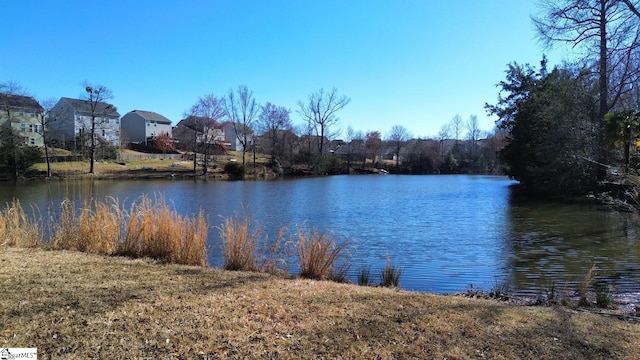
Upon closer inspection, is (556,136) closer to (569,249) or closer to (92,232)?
(569,249)

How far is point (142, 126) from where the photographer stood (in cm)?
6925

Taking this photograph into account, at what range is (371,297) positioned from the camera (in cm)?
482

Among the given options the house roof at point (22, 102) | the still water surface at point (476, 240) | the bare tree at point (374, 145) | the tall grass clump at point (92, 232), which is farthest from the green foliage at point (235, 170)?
the tall grass clump at point (92, 232)

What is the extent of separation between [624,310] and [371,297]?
3.79 meters

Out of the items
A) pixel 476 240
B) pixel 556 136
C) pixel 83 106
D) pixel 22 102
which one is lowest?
pixel 476 240

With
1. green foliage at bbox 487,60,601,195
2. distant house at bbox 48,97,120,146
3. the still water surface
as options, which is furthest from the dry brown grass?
distant house at bbox 48,97,120,146

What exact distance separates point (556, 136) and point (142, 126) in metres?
63.3

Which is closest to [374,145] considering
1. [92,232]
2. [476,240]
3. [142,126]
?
[142,126]

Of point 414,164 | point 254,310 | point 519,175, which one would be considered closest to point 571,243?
point 254,310

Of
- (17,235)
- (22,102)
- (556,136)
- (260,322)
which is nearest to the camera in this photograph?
(260,322)

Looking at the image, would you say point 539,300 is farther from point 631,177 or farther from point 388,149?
point 388,149

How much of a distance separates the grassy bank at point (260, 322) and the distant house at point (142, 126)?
69.6m

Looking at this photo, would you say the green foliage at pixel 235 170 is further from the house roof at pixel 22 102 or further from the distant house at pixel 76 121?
the house roof at pixel 22 102

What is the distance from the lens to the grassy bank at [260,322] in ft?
10.2
